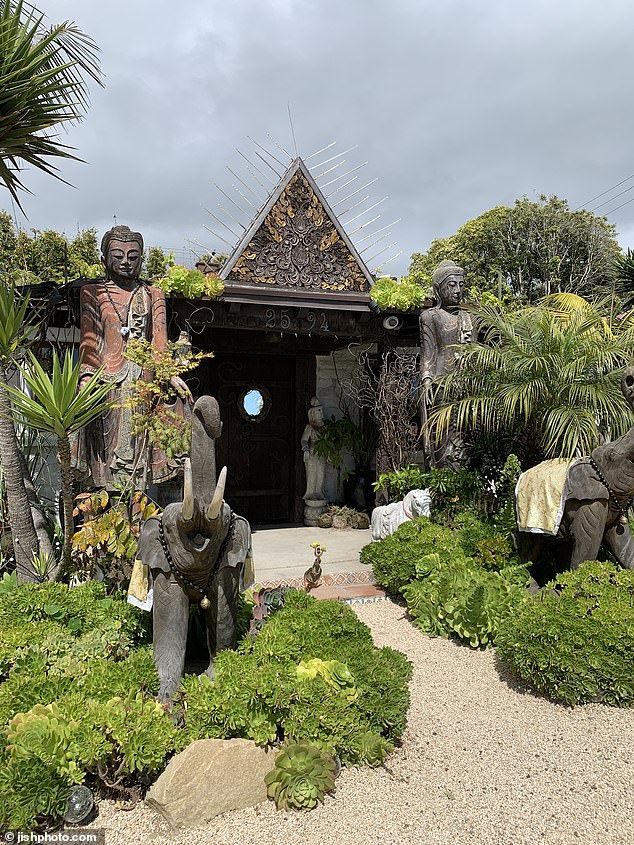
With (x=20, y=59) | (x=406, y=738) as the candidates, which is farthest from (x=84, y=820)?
(x=20, y=59)

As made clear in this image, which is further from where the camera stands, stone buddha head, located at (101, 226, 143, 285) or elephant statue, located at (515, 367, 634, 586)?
stone buddha head, located at (101, 226, 143, 285)

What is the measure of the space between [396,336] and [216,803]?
5.81m

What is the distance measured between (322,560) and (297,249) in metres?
3.27

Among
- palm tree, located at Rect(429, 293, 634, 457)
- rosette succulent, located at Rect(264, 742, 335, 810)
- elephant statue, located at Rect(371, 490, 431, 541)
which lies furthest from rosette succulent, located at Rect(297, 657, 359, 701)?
elephant statue, located at Rect(371, 490, 431, 541)

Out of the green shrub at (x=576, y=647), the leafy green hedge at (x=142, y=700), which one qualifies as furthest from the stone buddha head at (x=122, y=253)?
the green shrub at (x=576, y=647)

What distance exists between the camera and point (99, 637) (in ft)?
11.9

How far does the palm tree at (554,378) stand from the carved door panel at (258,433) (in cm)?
338

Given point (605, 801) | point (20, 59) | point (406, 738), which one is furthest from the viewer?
point (20, 59)

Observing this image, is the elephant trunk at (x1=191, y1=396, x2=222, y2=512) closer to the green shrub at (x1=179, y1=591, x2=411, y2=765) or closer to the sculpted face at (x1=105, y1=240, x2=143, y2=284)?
the green shrub at (x1=179, y1=591, x2=411, y2=765)

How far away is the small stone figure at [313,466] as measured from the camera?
28.1ft

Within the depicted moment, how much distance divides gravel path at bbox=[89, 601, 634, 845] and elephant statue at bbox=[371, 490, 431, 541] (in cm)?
254

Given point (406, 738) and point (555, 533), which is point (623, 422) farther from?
point (406, 738)

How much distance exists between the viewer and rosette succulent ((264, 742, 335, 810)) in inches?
105

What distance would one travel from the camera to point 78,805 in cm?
255
